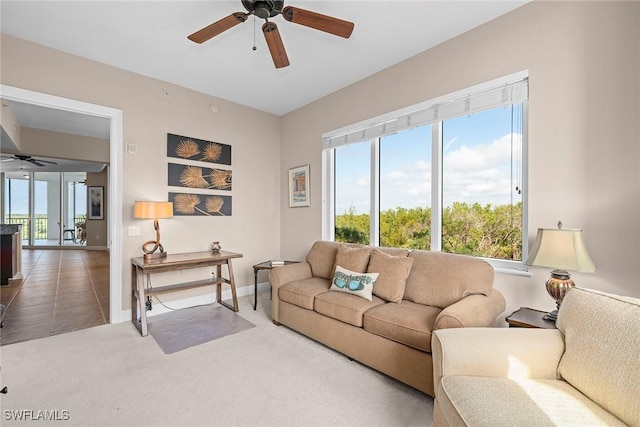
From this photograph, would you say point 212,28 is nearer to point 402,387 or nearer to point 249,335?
point 249,335

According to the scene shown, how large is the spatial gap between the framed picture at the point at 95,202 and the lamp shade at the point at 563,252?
10553 millimetres

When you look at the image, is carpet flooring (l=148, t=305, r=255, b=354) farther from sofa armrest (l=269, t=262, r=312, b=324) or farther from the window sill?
the window sill

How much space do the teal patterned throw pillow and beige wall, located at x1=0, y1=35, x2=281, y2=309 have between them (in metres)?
1.97

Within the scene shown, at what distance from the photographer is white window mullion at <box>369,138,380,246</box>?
344 cm

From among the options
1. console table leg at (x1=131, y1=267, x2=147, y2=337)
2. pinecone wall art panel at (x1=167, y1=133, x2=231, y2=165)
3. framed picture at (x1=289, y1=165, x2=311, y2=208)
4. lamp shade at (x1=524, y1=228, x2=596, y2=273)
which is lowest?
console table leg at (x1=131, y1=267, x2=147, y2=337)

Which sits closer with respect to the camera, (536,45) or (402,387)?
(402,387)

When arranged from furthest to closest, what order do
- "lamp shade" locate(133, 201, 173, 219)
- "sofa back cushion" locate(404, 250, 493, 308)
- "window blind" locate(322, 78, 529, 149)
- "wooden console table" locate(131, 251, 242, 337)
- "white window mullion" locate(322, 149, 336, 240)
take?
1. "white window mullion" locate(322, 149, 336, 240)
2. "lamp shade" locate(133, 201, 173, 219)
3. "wooden console table" locate(131, 251, 242, 337)
4. "window blind" locate(322, 78, 529, 149)
5. "sofa back cushion" locate(404, 250, 493, 308)

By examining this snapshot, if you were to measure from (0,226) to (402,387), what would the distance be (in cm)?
677

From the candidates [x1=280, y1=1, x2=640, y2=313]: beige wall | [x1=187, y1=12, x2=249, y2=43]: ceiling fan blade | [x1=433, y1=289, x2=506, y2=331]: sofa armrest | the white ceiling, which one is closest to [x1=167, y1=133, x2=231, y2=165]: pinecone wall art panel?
the white ceiling

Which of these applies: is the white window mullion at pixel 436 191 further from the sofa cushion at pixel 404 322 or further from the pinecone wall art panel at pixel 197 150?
the pinecone wall art panel at pixel 197 150

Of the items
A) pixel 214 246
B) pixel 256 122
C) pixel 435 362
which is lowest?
pixel 435 362

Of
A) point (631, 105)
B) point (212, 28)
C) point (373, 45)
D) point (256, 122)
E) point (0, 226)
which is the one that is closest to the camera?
point (631, 105)

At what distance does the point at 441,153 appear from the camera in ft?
9.39

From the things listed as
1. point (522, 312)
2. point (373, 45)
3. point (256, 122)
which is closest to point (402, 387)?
point (522, 312)
